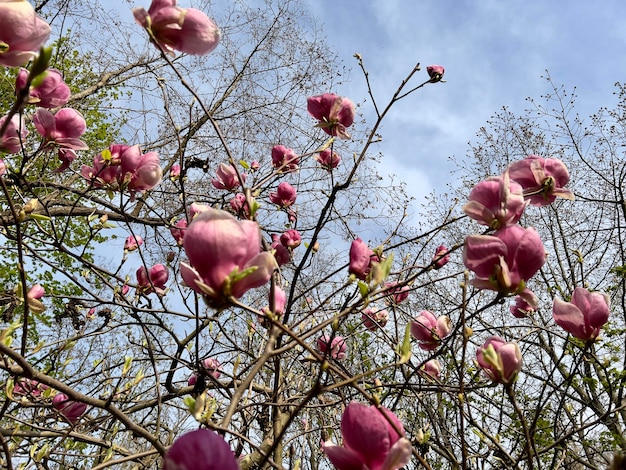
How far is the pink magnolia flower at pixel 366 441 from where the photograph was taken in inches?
27.2

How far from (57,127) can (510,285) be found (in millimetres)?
1384

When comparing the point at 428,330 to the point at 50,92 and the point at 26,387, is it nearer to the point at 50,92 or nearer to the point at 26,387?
the point at 50,92

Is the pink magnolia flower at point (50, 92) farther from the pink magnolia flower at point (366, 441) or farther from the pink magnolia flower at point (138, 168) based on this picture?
the pink magnolia flower at point (366, 441)

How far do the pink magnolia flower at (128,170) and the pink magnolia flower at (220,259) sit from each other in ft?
2.91

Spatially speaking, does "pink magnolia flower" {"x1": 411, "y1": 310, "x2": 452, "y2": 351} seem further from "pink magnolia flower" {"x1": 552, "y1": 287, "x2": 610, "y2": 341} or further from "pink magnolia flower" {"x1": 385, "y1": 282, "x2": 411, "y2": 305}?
"pink magnolia flower" {"x1": 552, "y1": 287, "x2": 610, "y2": 341}

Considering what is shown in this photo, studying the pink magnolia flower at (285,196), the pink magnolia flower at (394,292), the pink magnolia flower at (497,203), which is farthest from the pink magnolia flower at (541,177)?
the pink magnolia flower at (285,196)

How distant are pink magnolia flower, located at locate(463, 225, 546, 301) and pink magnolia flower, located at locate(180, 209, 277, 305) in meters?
0.43

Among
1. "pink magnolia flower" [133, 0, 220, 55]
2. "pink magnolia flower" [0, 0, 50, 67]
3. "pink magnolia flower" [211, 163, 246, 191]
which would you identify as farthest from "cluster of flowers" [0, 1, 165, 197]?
"pink magnolia flower" [211, 163, 246, 191]

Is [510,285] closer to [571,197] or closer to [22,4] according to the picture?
[571,197]

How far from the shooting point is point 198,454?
0.42 m

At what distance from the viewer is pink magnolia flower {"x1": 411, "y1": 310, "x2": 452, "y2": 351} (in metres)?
1.53

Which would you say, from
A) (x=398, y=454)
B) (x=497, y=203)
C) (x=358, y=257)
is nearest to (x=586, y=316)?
(x=497, y=203)

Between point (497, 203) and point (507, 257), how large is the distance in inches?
4.9

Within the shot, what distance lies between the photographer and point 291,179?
12.2 ft
